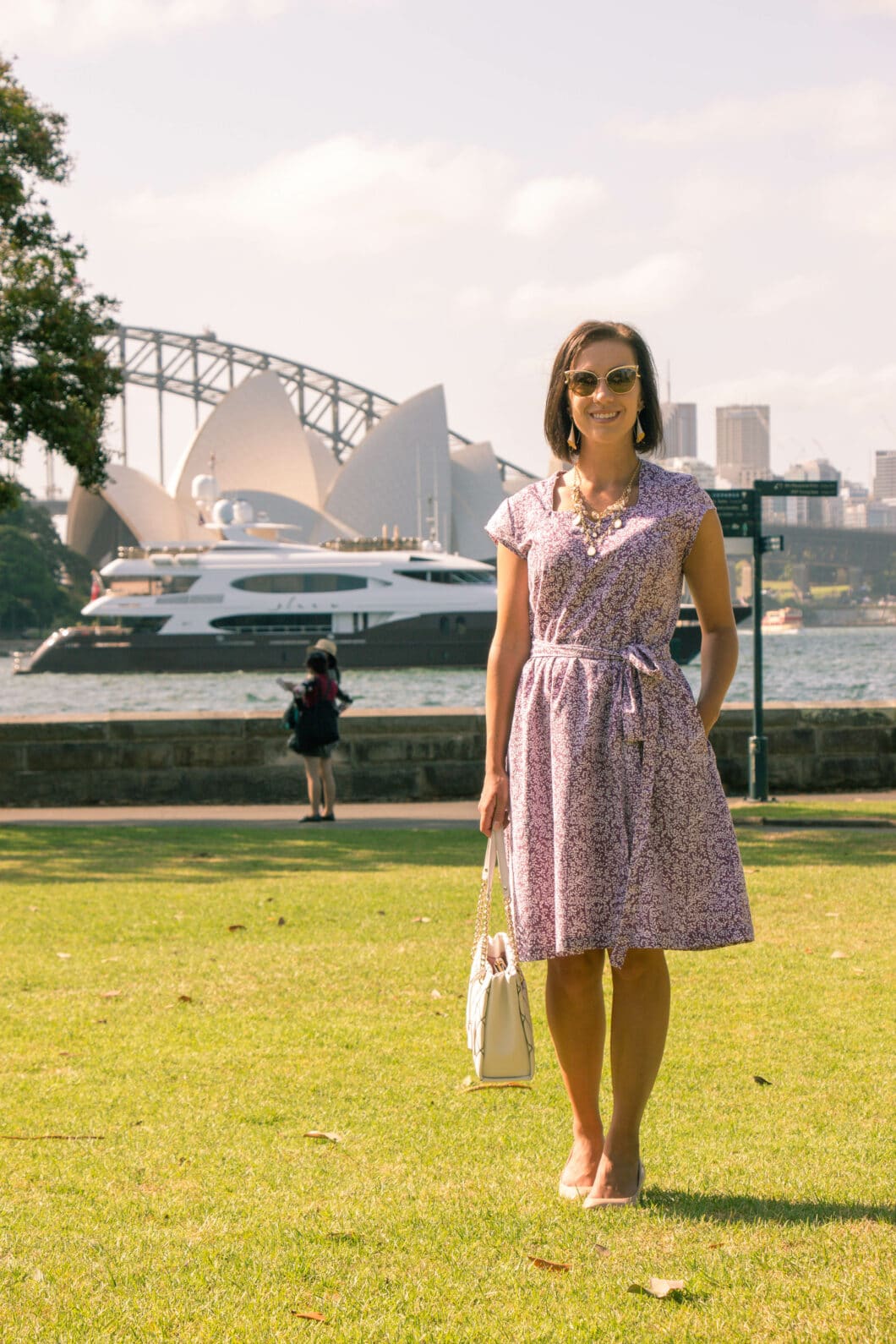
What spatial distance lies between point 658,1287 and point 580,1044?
60 centimetres

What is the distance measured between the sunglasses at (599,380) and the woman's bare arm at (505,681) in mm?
324

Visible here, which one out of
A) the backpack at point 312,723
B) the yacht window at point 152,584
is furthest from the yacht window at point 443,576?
the backpack at point 312,723

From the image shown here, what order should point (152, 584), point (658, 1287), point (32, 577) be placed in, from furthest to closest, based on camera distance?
point (32, 577), point (152, 584), point (658, 1287)

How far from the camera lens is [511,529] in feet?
9.71

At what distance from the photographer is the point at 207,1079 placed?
3.89 metres

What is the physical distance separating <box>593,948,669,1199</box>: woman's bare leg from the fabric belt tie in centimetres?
7

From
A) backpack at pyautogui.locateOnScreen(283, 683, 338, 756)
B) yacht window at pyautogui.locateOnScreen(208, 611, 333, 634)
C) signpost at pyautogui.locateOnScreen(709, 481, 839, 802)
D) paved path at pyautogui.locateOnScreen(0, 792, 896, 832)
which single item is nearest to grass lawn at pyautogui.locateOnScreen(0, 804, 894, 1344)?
backpack at pyautogui.locateOnScreen(283, 683, 338, 756)

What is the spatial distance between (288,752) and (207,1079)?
336 inches

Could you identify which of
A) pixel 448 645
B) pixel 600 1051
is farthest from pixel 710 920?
pixel 448 645

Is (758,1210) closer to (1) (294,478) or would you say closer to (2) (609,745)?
(2) (609,745)

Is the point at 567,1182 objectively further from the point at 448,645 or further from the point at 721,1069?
the point at 448,645

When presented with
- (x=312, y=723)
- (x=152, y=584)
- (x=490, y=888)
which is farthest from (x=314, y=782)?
(x=152, y=584)

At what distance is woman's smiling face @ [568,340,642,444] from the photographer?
2914 millimetres

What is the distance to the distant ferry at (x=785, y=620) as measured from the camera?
112938 mm
